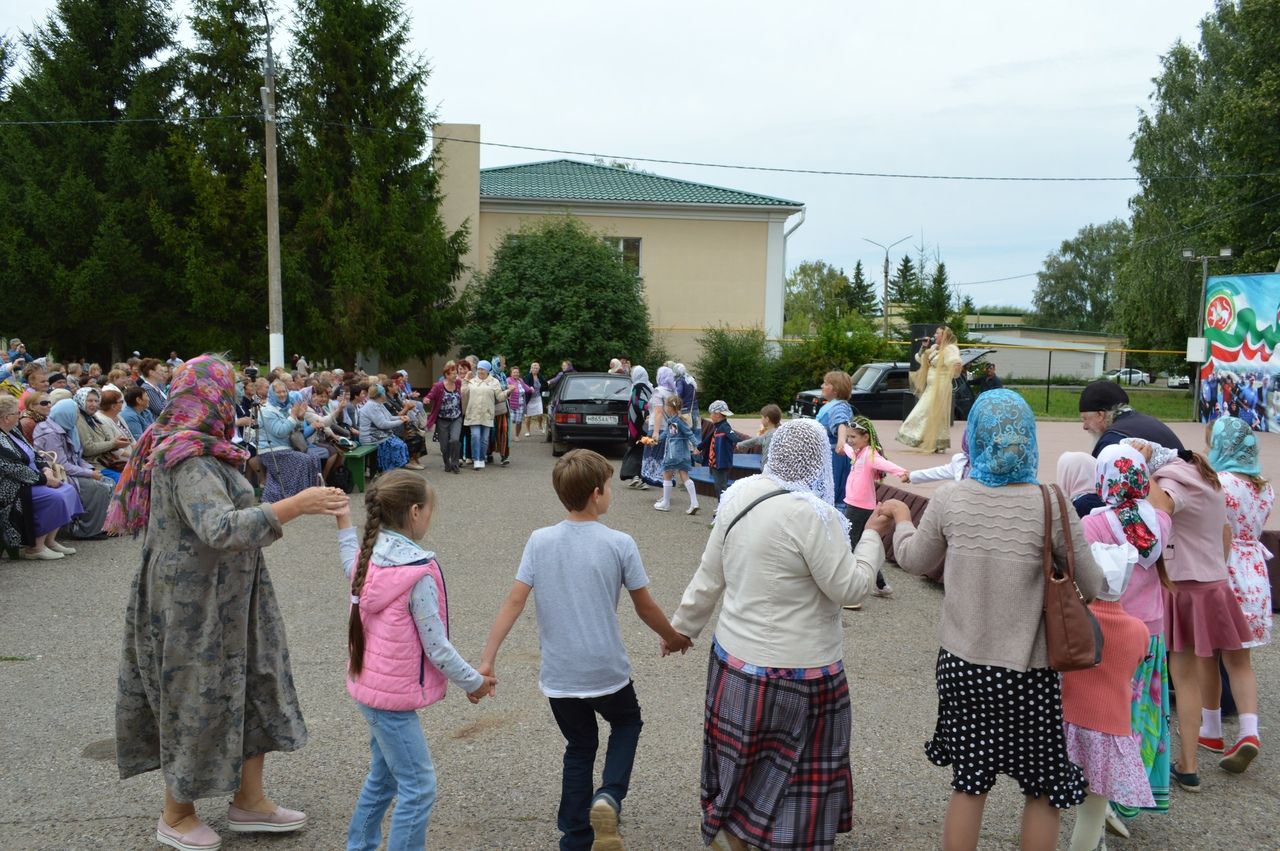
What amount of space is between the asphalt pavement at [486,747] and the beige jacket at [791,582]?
105 centimetres

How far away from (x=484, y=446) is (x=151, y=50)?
2170 centimetres

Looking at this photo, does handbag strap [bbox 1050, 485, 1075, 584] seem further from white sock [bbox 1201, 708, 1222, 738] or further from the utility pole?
the utility pole

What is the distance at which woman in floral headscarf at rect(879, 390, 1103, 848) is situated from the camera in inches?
130

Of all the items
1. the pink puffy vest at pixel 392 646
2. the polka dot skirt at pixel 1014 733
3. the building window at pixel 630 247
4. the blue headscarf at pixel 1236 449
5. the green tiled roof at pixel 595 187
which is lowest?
the polka dot skirt at pixel 1014 733

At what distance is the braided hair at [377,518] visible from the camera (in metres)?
3.29

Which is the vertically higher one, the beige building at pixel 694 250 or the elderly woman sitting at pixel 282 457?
the beige building at pixel 694 250

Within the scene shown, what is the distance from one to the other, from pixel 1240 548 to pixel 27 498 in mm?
9672

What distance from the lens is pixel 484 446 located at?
16.6 metres

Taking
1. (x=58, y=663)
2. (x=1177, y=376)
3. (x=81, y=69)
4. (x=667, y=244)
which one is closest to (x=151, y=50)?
(x=81, y=69)

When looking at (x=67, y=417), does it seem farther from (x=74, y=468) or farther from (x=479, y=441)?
(x=479, y=441)

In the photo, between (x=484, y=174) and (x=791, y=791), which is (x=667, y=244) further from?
(x=791, y=791)

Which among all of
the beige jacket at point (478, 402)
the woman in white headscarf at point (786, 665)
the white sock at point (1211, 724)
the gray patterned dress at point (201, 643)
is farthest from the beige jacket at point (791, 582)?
the beige jacket at point (478, 402)

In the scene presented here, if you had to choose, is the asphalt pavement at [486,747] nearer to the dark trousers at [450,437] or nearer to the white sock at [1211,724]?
the white sock at [1211,724]

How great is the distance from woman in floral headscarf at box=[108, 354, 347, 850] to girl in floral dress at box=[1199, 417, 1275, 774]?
4.23 meters
